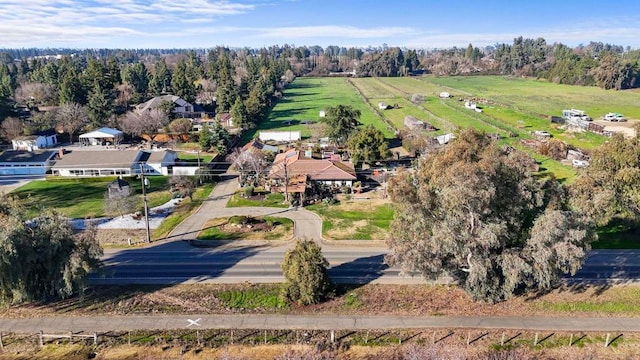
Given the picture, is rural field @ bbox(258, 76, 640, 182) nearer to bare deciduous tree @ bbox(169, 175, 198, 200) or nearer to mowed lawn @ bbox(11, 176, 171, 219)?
bare deciduous tree @ bbox(169, 175, 198, 200)

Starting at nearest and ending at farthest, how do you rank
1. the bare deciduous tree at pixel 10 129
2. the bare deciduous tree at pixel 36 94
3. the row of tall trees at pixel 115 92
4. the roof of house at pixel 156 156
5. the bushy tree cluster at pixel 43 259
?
the bushy tree cluster at pixel 43 259 → the roof of house at pixel 156 156 → the bare deciduous tree at pixel 10 129 → the row of tall trees at pixel 115 92 → the bare deciduous tree at pixel 36 94

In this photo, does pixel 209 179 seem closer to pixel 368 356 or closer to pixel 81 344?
pixel 81 344

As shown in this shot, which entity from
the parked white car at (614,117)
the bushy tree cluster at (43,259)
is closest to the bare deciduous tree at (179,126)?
the bushy tree cluster at (43,259)

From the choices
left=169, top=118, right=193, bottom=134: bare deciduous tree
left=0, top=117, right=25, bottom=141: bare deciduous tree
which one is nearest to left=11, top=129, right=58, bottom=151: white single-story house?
left=0, top=117, right=25, bottom=141: bare deciduous tree

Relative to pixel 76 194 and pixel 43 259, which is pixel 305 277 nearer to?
pixel 43 259

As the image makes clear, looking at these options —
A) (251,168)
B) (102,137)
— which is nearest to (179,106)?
(102,137)

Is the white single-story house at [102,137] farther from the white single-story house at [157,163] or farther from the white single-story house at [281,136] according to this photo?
the white single-story house at [281,136]

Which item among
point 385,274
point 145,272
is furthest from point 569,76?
point 145,272
